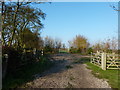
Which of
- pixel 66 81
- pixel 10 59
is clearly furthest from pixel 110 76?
pixel 10 59

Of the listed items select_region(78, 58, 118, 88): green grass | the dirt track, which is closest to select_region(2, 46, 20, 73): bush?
the dirt track

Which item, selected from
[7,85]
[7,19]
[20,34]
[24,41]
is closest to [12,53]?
[7,85]

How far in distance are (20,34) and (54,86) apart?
46.1 feet

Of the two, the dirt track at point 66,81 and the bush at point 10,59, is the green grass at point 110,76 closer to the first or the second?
the dirt track at point 66,81

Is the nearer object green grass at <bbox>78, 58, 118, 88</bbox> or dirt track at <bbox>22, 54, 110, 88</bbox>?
dirt track at <bbox>22, 54, 110, 88</bbox>

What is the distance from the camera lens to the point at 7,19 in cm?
1273

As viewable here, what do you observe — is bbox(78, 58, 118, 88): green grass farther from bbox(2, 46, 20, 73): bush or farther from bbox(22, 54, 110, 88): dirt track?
bbox(2, 46, 20, 73): bush

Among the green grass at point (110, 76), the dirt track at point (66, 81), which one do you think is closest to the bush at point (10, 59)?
the dirt track at point (66, 81)

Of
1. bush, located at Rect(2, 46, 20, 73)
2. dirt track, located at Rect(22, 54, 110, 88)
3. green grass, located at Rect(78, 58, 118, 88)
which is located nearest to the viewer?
dirt track, located at Rect(22, 54, 110, 88)

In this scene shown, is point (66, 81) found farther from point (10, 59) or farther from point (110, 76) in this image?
point (10, 59)

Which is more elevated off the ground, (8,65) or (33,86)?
(8,65)

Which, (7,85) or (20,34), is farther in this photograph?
(20,34)

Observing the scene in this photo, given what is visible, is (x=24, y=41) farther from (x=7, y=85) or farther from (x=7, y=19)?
(x=7, y=85)

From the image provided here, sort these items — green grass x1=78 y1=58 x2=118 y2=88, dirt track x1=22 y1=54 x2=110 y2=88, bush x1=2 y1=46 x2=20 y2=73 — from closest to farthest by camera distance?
dirt track x1=22 y1=54 x2=110 y2=88
green grass x1=78 y1=58 x2=118 y2=88
bush x1=2 y1=46 x2=20 y2=73
